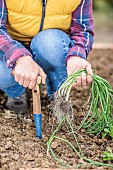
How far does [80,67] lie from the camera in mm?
1967

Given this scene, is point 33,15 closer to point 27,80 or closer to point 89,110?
point 27,80

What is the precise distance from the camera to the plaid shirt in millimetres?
1950

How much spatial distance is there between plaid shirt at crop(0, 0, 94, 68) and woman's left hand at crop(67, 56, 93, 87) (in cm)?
4

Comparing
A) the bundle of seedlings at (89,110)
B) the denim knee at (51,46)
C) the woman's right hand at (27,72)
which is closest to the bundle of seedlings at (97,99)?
the bundle of seedlings at (89,110)

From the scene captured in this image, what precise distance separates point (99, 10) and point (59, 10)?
160 inches

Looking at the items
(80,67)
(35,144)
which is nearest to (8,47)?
(80,67)

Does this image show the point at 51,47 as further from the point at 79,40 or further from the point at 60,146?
the point at 60,146

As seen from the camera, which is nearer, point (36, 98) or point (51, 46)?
point (36, 98)

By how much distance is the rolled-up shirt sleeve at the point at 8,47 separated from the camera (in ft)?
6.34

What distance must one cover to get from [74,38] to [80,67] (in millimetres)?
248

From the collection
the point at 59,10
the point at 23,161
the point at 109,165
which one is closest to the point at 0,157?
the point at 23,161

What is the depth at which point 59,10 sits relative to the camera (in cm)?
207

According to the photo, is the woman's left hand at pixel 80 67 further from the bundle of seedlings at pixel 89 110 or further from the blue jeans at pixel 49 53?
the blue jeans at pixel 49 53

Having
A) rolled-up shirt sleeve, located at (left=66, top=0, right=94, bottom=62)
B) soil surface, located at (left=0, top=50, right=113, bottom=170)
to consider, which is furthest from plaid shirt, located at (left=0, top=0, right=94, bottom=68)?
soil surface, located at (left=0, top=50, right=113, bottom=170)
